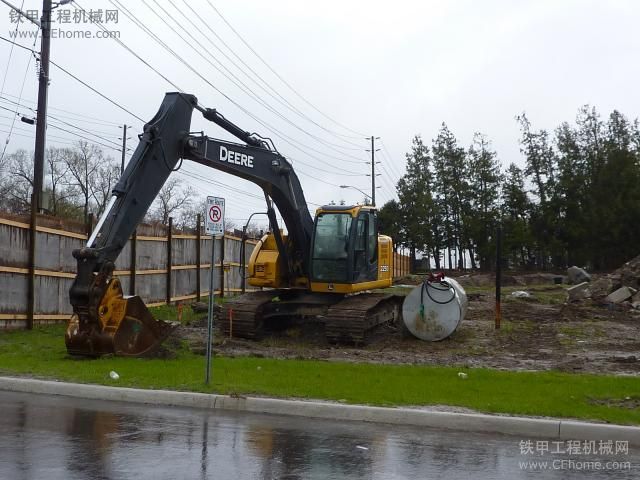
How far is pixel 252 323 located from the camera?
55.3ft

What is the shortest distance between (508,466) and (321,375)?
16.3 feet

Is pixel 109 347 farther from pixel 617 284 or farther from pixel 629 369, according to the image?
pixel 617 284

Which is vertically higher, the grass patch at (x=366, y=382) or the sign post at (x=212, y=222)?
the sign post at (x=212, y=222)

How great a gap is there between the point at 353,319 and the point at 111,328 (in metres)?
5.39

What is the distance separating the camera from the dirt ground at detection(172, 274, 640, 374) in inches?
551

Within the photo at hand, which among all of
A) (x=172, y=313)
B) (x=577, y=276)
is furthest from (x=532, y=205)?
(x=172, y=313)

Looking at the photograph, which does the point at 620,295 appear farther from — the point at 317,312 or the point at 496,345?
the point at 317,312

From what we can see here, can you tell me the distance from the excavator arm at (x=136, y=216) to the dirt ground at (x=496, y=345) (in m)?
2.08

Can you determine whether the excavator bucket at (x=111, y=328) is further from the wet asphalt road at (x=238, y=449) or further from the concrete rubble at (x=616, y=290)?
the concrete rubble at (x=616, y=290)

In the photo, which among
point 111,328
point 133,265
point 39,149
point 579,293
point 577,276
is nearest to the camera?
point 111,328

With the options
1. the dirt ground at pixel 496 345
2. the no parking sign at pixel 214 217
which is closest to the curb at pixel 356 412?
the no parking sign at pixel 214 217

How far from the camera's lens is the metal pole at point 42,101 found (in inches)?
778

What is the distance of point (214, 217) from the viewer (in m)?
10.8

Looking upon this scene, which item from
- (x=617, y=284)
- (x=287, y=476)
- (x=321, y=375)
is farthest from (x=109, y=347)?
(x=617, y=284)
